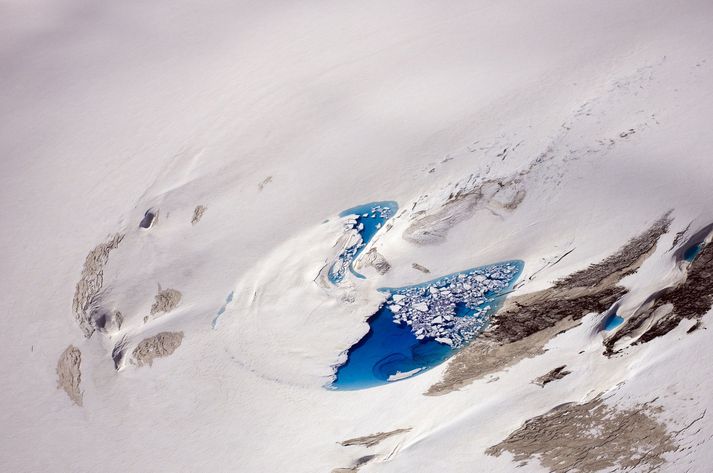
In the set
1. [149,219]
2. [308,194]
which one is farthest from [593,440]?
[149,219]

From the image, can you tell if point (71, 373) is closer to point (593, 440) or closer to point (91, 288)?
point (91, 288)

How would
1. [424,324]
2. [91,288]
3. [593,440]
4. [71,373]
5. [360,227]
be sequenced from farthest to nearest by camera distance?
1. [360,227]
2. [91,288]
3. [424,324]
4. [71,373]
5. [593,440]

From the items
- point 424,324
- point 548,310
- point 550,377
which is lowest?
point 550,377

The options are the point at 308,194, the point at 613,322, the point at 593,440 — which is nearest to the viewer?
the point at 593,440

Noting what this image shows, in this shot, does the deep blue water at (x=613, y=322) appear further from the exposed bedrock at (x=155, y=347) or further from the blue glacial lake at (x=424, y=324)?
the exposed bedrock at (x=155, y=347)

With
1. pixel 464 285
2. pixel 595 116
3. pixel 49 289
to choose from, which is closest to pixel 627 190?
pixel 595 116

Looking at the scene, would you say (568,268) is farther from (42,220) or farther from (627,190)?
(42,220)
